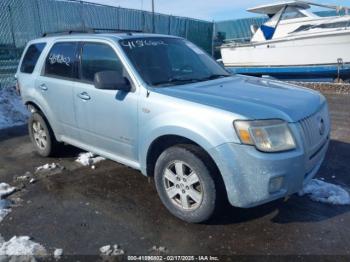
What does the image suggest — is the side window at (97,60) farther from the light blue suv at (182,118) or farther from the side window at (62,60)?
the side window at (62,60)

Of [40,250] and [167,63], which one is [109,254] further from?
[167,63]

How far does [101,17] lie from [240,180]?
35.5 ft

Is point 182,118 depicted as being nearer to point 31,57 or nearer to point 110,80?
point 110,80

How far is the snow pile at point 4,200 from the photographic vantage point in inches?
155

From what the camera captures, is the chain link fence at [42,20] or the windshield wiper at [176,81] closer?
the windshield wiper at [176,81]

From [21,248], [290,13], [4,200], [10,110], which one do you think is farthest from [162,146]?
[290,13]

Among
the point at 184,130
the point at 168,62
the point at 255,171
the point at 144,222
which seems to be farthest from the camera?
the point at 168,62

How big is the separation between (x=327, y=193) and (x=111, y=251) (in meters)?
2.45

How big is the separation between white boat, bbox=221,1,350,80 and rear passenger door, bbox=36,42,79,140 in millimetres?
9948

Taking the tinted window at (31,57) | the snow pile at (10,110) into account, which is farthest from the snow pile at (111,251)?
the snow pile at (10,110)

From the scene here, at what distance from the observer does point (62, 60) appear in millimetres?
4930

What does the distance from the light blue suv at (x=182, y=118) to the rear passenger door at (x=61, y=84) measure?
0.01 m

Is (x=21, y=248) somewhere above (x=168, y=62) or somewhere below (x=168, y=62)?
below

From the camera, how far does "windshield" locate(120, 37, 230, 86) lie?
4.05m
